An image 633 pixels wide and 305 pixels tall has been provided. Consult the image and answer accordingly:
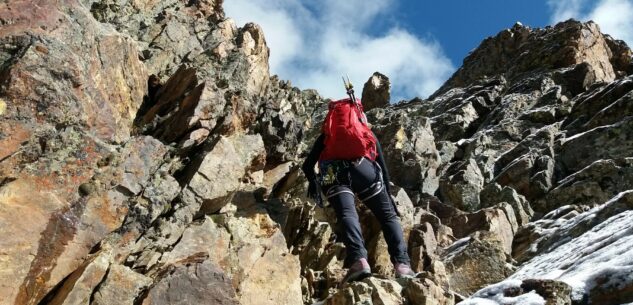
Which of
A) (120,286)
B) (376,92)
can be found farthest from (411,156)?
(376,92)

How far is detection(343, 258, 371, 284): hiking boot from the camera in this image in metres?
9.93

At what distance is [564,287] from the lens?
679cm

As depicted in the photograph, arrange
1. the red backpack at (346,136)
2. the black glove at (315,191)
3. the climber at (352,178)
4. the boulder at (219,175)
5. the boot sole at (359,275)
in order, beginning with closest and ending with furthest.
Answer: the boot sole at (359,275), the climber at (352,178), the red backpack at (346,136), the black glove at (315,191), the boulder at (219,175)

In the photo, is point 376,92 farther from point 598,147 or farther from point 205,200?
point 205,200

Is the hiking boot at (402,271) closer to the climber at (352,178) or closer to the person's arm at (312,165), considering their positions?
the climber at (352,178)

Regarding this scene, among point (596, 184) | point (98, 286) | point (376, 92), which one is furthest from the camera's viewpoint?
point (376, 92)

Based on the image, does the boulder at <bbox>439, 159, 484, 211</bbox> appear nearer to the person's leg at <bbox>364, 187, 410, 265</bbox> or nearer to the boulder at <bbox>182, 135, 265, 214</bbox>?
the boulder at <bbox>182, 135, 265, 214</bbox>

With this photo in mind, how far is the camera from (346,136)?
1161 centimetres

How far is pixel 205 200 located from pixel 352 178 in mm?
3653

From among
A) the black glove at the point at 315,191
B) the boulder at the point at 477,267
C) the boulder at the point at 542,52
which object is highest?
the boulder at the point at 542,52

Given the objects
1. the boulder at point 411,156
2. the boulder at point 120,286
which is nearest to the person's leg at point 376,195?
the boulder at point 120,286

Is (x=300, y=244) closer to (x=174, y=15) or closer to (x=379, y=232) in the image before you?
(x=379, y=232)

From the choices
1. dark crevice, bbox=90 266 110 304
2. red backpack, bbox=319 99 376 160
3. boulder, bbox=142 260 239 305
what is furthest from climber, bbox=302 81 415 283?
dark crevice, bbox=90 266 110 304

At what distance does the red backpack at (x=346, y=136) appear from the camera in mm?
11484
